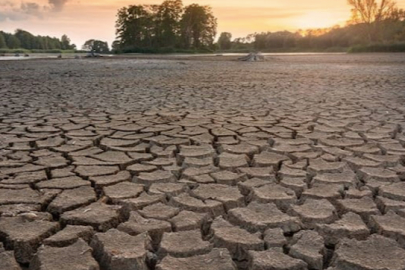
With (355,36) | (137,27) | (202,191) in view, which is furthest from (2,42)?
(202,191)

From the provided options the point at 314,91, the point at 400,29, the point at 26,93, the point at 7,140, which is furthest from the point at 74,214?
the point at 400,29

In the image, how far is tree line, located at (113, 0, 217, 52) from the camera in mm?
56062

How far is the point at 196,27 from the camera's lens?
58.3 m

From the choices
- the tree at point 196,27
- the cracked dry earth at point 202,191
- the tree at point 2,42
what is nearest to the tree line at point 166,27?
the tree at point 196,27

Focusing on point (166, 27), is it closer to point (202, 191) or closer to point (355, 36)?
point (355, 36)

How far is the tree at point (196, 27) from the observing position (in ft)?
187

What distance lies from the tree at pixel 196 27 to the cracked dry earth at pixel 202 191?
53.7 m

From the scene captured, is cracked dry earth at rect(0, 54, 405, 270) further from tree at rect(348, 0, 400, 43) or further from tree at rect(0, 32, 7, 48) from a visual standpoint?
tree at rect(0, 32, 7, 48)

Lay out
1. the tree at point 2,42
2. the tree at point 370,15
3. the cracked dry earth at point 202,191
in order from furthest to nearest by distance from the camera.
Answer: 1. the tree at point 2,42
2. the tree at point 370,15
3. the cracked dry earth at point 202,191

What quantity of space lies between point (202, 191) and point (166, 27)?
5527 centimetres

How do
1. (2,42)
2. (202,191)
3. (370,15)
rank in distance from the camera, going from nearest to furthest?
(202,191), (370,15), (2,42)

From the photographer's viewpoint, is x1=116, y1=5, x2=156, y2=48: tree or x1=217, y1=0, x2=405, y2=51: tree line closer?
x1=217, y1=0, x2=405, y2=51: tree line

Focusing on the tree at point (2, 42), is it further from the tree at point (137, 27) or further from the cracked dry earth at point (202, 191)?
the cracked dry earth at point (202, 191)

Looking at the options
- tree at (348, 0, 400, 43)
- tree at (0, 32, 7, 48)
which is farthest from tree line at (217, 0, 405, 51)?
tree at (0, 32, 7, 48)
